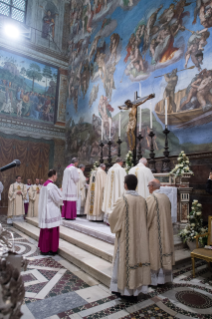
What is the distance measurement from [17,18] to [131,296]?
50.3 feet

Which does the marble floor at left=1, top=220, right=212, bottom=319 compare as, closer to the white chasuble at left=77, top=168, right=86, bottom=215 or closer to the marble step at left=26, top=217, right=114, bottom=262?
the marble step at left=26, top=217, right=114, bottom=262

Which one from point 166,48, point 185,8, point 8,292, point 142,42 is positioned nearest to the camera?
point 8,292

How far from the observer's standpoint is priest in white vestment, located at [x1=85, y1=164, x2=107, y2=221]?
6949mm

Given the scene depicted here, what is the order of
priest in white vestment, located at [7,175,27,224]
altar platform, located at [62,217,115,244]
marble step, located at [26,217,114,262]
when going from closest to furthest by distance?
marble step, located at [26,217,114,262], altar platform, located at [62,217,115,244], priest in white vestment, located at [7,175,27,224]

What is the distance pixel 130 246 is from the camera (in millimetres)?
2986

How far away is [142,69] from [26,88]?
727cm

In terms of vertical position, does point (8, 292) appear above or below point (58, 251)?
above

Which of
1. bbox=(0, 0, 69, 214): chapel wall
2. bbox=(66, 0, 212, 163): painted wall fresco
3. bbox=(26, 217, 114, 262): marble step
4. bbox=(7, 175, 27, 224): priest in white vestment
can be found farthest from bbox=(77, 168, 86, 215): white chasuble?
bbox=(0, 0, 69, 214): chapel wall

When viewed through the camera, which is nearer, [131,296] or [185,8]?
[131,296]

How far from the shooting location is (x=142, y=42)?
8.86 meters

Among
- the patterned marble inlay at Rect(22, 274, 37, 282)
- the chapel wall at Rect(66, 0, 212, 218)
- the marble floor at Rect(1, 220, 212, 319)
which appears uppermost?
the chapel wall at Rect(66, 0, 212, 218)

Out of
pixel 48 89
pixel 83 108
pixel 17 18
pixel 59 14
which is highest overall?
pixel 59 14

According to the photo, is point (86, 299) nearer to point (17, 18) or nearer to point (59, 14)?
point (17, 18)

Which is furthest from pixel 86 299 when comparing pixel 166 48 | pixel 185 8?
pixel 185 8
